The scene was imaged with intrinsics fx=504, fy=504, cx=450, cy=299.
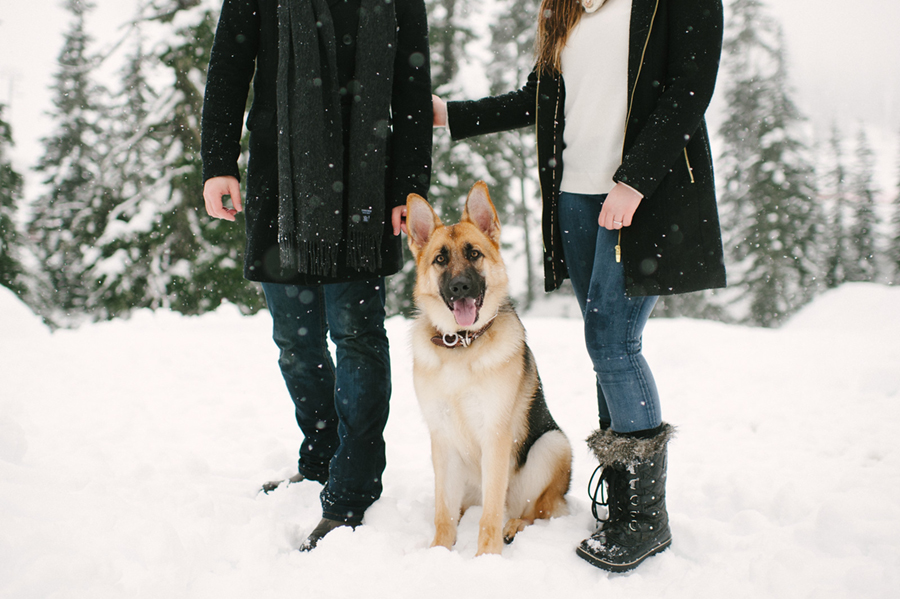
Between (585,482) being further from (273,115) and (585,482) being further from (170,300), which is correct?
(170,300)

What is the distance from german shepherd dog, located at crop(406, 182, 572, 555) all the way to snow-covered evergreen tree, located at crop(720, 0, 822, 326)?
16.0 meters

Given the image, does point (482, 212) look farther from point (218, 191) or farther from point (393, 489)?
point (393, 489)

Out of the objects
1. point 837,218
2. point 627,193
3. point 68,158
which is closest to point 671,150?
point 627,193

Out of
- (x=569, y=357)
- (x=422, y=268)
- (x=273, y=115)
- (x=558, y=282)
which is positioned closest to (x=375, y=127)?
(x=273, y=115)

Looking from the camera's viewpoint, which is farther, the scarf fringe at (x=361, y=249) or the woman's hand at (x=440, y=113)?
the woman's hand at (x=440, y=113)

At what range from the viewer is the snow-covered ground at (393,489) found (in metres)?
1.81

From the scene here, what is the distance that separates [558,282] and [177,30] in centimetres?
1012

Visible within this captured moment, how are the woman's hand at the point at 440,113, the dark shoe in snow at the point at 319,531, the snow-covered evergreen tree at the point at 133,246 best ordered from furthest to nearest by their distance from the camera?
1. the snow-covered evergreen tree at the point at 133,246
2. the woman's hand at the point at 440,113
3. the dark shoe in snow at the point at 319,531

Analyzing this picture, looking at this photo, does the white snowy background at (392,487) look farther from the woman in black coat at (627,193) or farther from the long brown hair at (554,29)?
the long brown hair at (554,29)

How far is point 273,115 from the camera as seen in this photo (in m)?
2.36

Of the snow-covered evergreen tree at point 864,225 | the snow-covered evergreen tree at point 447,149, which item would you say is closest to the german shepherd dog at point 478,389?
the snow-covered evergreen tree at point 447,149

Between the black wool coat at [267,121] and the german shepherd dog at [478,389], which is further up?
the black wool coat at [267,121]

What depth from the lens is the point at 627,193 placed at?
1.90m

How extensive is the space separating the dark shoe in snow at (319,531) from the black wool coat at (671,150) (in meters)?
1.66
